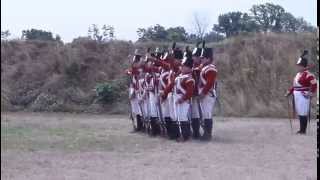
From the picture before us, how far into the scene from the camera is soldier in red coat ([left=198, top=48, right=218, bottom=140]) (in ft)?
46.7

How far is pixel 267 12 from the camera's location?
43375 millimetres

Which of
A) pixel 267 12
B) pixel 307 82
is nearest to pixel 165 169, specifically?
pixel 307 82

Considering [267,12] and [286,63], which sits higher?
[267,12]

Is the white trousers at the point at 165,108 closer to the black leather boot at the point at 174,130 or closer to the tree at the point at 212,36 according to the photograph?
the black leather boot at the point at 174,130

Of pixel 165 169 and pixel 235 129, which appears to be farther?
pixel 235 129

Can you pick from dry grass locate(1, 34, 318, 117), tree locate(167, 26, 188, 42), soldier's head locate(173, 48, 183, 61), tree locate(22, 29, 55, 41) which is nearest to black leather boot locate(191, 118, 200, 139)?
soldier's head locate(173, 48, 183, 61)

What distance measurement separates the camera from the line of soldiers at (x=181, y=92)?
46.5ft

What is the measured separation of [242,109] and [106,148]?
1521 centimetres

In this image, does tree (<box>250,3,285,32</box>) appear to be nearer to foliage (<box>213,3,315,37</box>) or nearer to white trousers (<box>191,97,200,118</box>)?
foliage (<box>213,3,315,37</box>)

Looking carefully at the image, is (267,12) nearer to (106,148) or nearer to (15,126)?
(15,126)

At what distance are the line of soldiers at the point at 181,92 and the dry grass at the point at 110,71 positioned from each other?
11338 mm

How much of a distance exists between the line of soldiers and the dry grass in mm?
11338

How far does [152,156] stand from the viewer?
11.7 meters

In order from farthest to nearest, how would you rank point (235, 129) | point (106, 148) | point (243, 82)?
point (243, 82), point (235, 129), point (106, 148)
